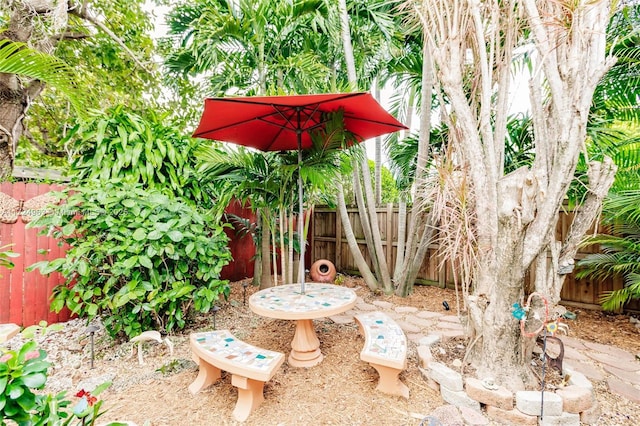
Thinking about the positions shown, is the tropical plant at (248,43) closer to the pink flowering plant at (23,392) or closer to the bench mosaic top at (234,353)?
the bench mosaic top at (234,353)

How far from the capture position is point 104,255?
2.34 m

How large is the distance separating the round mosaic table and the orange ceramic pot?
2335 millimetres

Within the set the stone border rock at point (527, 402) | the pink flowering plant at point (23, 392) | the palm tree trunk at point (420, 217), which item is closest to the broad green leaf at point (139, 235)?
the pink flowering plant at point (23, 392)

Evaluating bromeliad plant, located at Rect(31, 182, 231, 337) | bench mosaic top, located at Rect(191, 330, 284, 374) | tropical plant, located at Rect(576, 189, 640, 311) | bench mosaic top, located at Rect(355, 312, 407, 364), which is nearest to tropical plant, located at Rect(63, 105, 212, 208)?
bromeliad plant, located at Rect(31, 182, 231, 337)

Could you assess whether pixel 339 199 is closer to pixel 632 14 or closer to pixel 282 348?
pixel 282 348

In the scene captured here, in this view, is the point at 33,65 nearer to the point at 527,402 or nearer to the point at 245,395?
the point at 245,395

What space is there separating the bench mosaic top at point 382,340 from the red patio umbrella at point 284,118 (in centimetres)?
66

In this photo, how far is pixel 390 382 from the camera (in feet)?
6.11

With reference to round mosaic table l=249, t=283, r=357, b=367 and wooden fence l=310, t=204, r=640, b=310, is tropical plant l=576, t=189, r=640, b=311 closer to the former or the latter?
wooden fence l=310, t=204, r=640, b=310

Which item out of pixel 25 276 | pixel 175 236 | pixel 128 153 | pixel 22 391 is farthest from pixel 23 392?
pixel 25 276

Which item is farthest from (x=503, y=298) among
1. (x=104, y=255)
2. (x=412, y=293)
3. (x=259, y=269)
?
(x=259, y=269)

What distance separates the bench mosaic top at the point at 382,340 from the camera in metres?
1.83

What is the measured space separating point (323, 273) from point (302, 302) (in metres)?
2.76

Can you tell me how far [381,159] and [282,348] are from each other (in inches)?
139
